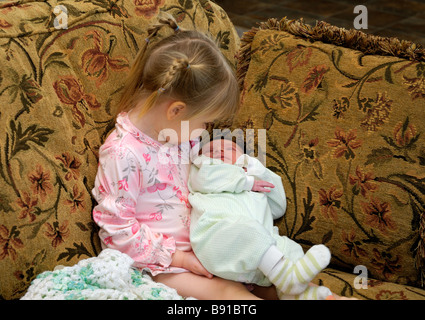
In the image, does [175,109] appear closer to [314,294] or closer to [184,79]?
[184,79]

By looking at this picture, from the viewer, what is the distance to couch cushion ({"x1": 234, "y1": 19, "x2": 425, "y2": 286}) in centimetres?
134

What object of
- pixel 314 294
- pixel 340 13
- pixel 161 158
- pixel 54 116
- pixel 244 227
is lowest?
pixel 314 294

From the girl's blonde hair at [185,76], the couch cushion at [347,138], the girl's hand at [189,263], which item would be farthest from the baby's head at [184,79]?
the girl's hand at [189,263]

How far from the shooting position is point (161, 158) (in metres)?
1.39

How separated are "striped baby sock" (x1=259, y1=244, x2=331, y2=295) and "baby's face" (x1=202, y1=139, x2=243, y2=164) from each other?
1.12 feet

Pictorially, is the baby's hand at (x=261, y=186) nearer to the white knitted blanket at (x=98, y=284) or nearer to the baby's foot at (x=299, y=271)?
the baby's foot at (x=299, y=271)

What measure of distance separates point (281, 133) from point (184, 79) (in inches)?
14.3

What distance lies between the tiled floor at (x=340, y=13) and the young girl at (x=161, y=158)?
3033 millimetres

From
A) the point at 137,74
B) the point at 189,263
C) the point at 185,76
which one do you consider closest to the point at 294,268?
the point at 189,263

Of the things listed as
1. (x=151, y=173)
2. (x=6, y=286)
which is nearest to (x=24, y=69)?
(x=151, y=173)

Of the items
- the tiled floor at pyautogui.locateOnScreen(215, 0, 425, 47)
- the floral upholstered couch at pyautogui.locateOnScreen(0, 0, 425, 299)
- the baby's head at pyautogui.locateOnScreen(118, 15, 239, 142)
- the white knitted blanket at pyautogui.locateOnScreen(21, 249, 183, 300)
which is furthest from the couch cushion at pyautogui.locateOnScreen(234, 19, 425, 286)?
the tiled floor at pyautogui.locateOnScreen(215, 0, 425, 47)

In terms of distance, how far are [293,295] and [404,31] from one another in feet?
11.9

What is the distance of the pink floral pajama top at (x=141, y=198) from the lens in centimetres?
128

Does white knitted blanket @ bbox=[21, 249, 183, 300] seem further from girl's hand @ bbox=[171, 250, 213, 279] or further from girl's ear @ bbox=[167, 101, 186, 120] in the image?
girl's ear @ bbox=[167, 101, 186, 120]
